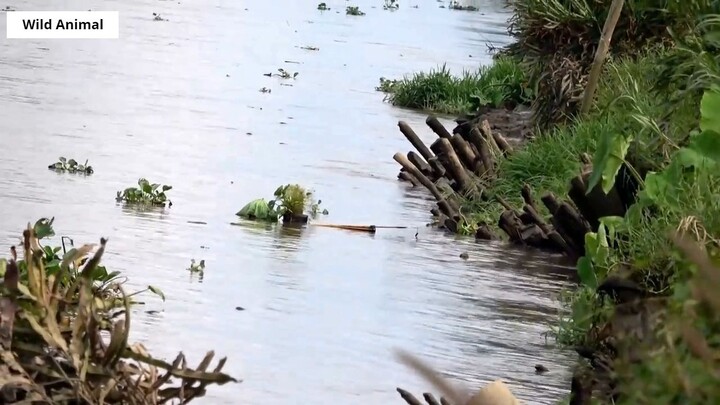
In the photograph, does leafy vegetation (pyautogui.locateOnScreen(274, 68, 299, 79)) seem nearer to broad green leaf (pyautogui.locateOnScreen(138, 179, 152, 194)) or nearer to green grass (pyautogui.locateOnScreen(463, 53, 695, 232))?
green grass (pyautogui.locateOnScreen(463, 53, 695, 232))

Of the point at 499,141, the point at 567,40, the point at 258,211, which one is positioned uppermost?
the point at 567,40

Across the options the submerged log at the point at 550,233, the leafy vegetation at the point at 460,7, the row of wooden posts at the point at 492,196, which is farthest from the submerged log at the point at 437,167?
the leafy vegetation at the point at 460,7

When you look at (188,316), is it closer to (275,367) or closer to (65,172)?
(275,367)

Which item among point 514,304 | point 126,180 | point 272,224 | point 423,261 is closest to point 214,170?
point 126,180

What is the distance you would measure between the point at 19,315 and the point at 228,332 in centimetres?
401

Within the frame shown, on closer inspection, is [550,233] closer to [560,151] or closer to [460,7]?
[560,151]

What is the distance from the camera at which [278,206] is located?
14.1 meters

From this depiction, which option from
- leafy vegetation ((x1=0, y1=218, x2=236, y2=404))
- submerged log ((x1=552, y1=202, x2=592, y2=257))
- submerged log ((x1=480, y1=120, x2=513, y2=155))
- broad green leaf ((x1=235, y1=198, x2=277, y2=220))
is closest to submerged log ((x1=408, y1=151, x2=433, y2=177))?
submerged log ((x1=480, y1=120, x2=513, y2=155))

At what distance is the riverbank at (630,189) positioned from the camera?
3.24 m

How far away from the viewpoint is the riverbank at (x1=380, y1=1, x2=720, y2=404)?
324 cm

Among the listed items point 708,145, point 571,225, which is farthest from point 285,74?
point 708,145

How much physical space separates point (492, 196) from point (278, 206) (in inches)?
98.7

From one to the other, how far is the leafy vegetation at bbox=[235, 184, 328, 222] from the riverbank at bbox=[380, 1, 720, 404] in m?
1.58

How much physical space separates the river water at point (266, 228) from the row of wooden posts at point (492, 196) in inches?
9.3
